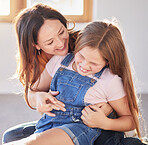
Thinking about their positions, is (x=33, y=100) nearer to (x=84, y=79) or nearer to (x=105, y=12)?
(x=84, y=79)

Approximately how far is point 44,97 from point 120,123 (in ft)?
1.18

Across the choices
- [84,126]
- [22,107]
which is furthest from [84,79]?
[22,107]

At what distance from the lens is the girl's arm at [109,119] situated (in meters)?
1.25

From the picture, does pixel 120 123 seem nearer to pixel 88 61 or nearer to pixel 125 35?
pixel 88 61

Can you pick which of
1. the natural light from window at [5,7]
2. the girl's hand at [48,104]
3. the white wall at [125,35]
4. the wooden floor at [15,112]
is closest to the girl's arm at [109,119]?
the girl's hand at [48,104]

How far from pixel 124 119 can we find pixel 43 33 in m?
0.55

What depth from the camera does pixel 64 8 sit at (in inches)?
125

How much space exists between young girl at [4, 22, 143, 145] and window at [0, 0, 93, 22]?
72.1 inches

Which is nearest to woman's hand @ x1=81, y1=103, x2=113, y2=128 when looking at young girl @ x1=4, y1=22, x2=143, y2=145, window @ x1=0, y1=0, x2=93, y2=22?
young girl @ x1=4, y1=22, x2=143, y2=145

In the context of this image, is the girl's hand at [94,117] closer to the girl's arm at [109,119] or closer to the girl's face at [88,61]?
the girl's arm at [109,119]

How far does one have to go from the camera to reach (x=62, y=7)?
10.4ft

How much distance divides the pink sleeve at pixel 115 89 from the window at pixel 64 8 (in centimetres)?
191

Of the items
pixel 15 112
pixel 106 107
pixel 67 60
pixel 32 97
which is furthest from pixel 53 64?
pixel 15 112

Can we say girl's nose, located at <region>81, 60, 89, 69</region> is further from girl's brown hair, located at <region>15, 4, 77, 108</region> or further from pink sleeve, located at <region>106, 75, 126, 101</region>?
girl's brown hair, located at <region>15, 4, 77, 108</region>
